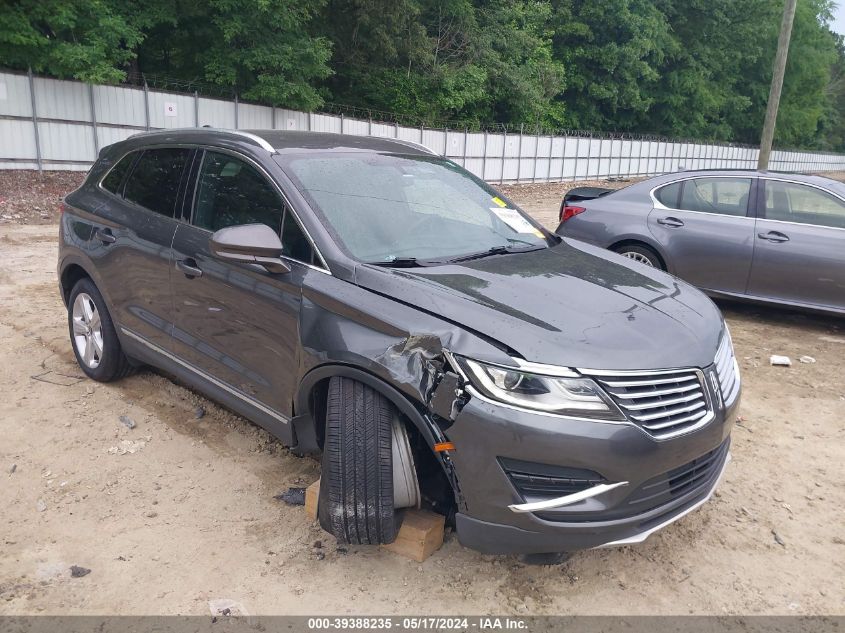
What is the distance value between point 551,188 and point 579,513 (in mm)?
27922

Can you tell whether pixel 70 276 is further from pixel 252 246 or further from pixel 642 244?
pixel 642 244

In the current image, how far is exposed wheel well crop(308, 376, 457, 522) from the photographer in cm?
287

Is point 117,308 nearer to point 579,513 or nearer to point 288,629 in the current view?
point 288,629

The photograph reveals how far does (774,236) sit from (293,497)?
545 centimetres

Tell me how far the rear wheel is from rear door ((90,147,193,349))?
65.3 inches

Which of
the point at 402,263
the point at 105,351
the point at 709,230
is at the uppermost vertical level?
the point at 402,263

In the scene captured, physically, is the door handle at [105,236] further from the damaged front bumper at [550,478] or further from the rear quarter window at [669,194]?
the rear quarter window at [669,194]

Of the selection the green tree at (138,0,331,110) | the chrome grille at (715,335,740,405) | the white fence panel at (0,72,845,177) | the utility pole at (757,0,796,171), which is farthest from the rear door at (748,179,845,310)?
the green tree at (138,0,331,110)

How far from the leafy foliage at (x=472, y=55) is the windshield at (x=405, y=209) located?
606 inches

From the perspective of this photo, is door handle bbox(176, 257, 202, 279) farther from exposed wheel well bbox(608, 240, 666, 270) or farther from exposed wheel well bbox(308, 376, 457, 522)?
exposed wheel well bbox(608, 240, 666, 270)

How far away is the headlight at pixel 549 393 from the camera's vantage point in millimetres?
2504

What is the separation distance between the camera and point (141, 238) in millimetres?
4172

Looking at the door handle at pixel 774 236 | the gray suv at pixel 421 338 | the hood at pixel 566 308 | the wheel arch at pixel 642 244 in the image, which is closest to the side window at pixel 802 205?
the door handle at pixel 774 236

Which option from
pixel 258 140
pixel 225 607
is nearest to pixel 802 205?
pixel 258 140
